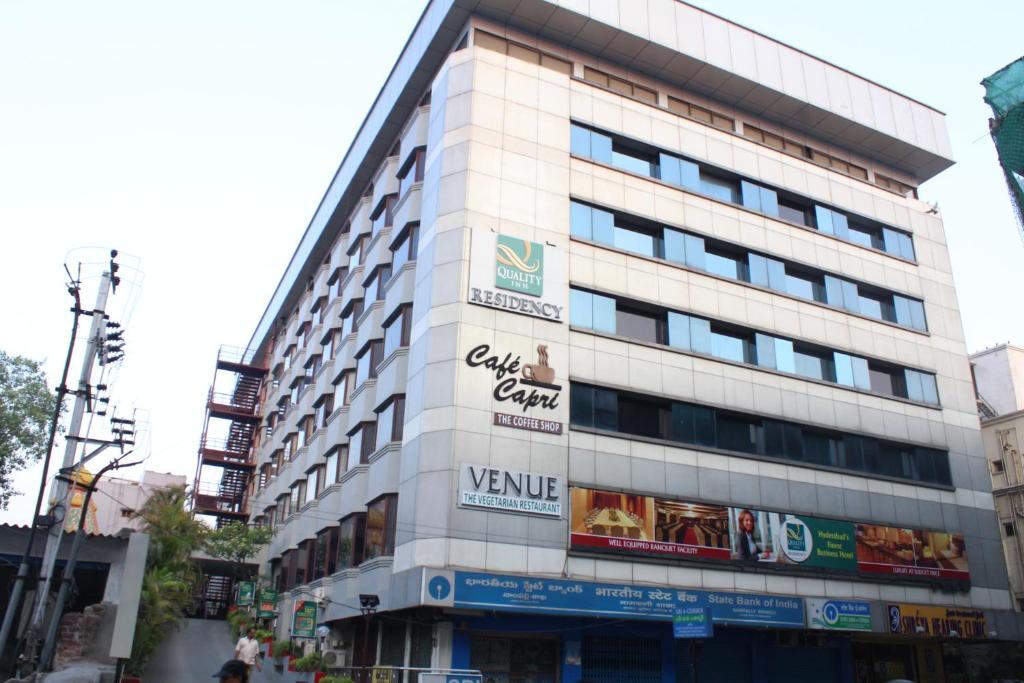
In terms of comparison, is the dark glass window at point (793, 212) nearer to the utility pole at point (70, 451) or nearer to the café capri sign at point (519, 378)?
the café capri sign at point (519, 378)

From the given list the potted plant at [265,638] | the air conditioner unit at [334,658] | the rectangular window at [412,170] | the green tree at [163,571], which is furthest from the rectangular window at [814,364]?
the potted plant at [265,638]

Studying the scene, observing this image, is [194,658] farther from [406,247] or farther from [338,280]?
[338,280]

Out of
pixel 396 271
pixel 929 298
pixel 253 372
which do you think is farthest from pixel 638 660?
pixel 253 372

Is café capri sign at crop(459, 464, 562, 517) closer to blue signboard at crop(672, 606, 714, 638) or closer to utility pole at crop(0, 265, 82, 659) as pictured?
blue signboard at crop(672, 606, 714, 638)

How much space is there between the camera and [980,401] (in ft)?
188

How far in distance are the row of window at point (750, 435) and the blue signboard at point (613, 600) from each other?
5452mm

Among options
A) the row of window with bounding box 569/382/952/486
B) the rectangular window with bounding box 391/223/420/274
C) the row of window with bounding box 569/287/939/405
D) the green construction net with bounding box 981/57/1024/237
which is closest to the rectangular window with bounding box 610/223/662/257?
the row of window with bounding box 569/287/939/405

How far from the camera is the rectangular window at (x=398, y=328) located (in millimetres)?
32378

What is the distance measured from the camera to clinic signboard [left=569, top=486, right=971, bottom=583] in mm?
28344

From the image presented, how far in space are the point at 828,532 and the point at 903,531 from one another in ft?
13.3

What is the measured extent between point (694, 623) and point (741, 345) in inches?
624

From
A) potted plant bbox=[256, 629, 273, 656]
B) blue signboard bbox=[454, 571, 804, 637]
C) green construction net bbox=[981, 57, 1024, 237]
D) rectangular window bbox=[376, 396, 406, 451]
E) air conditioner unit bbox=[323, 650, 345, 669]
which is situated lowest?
air conditioner unit bbox=[323, 650, 345, 669]

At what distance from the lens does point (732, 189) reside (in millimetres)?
36969

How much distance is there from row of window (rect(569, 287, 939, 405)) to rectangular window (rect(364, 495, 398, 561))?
914cm
